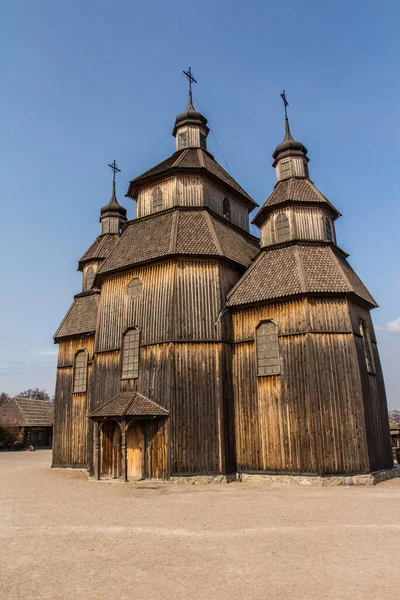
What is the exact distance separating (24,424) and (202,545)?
38262mm

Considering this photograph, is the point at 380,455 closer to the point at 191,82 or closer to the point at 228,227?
the point at 228,227

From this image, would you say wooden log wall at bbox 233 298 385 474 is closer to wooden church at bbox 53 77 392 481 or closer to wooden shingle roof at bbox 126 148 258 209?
wooden church at bbox 53 77 392 481

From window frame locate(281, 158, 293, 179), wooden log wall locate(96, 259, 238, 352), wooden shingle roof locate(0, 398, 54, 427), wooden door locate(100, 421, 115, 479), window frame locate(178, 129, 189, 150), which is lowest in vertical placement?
wooden door locate(100, 421, 115, 479)

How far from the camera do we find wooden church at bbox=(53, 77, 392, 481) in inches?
662

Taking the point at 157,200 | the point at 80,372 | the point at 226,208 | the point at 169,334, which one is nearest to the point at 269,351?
the point at 169,334

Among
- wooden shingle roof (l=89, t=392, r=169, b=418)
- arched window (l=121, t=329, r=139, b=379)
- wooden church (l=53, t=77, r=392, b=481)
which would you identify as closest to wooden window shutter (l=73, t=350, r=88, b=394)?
wooden church (l=53, t=77, r=392, b=481)

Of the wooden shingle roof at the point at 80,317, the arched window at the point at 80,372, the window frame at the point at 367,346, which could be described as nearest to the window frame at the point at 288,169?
the window frame at the point at 367,346

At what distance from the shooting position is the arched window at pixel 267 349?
1781cm

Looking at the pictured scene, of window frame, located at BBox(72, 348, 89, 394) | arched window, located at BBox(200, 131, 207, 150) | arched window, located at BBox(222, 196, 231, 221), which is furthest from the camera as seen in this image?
arched window, located at BBox(200, 131, 207, 150)

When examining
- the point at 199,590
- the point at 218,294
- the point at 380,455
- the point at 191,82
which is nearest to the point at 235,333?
the point at 218,294

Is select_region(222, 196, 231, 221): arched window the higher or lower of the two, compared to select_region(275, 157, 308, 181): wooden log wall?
lower

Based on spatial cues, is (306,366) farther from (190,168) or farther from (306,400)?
(190,168)

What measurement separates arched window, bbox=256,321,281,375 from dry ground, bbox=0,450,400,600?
4.79m

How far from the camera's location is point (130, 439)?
60.8ft
